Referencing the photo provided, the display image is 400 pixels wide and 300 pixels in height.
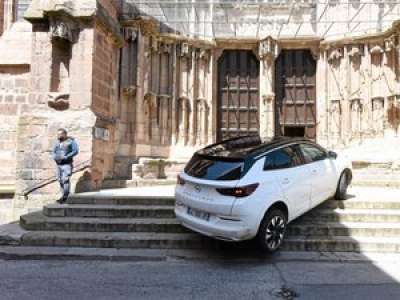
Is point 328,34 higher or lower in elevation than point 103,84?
higher

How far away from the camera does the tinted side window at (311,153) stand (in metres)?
5.23

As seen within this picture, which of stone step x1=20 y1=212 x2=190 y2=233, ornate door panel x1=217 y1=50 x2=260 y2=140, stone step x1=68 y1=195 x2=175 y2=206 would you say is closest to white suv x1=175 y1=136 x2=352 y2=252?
stone step x1=20 y1=212 x2=190 y2=233

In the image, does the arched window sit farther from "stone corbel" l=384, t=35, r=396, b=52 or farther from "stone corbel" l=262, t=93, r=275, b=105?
"stone corbel" l=384, t=35, r=396, b=52

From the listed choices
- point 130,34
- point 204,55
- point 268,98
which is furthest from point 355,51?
point 130,34

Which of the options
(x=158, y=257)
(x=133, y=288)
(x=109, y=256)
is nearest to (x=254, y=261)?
(x=158, y=257)

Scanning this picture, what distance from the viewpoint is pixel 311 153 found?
538 cm

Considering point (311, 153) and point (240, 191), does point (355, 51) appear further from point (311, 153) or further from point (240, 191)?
point (240, 191)

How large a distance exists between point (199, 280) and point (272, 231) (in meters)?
1.24

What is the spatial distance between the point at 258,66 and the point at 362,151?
5.02m

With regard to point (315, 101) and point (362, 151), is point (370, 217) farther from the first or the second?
point (315, 101)

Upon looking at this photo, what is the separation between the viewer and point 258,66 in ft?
42.3

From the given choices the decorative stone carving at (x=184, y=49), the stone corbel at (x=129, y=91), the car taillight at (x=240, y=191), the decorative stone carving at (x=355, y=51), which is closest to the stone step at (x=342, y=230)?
the car taillight at (x=240, y=191)

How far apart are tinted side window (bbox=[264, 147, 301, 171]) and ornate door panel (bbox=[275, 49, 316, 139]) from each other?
312 inches

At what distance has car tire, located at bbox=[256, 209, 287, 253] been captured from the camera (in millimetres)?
4351
